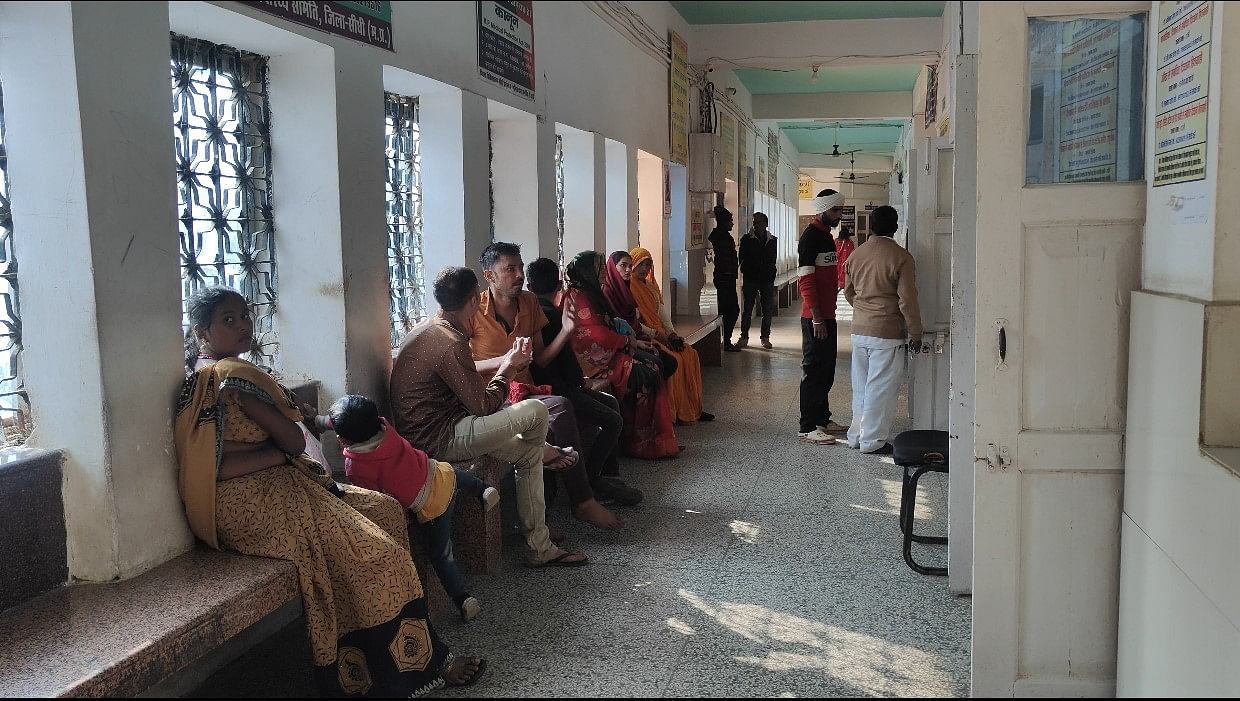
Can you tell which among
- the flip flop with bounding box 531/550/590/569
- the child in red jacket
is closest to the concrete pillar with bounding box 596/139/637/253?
the flip flop with bounding box 531/550/590/569

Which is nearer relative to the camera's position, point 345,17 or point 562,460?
point 345,17

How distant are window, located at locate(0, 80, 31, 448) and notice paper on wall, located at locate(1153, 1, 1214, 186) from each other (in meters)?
2.56

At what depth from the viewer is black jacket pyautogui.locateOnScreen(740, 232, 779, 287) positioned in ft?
32.3

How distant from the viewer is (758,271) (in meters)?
9.98

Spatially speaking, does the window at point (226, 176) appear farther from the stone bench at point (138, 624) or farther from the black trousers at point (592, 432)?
the black trousers at point (592, 432)

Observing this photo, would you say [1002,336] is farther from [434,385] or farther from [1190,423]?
[434,385]

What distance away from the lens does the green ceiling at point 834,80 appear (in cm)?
1060

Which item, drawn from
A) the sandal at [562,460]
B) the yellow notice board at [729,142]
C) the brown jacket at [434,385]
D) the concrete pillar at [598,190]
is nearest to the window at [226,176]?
the brown jacket at [434,385]

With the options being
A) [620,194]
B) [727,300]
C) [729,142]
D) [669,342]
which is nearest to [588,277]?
[669,342]

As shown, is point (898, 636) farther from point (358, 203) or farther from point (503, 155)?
point (503, 155)

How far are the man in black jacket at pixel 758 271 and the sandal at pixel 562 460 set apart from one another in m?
6.13

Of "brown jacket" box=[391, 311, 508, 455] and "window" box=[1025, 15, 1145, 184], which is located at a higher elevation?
"window" box=[1025, 15, 1145, 184]

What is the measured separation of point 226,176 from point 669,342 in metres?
3.37

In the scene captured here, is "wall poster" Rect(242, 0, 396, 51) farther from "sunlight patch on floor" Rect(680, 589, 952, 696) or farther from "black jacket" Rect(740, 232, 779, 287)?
"black jacket" Rect(740, 232, 779, 287)
